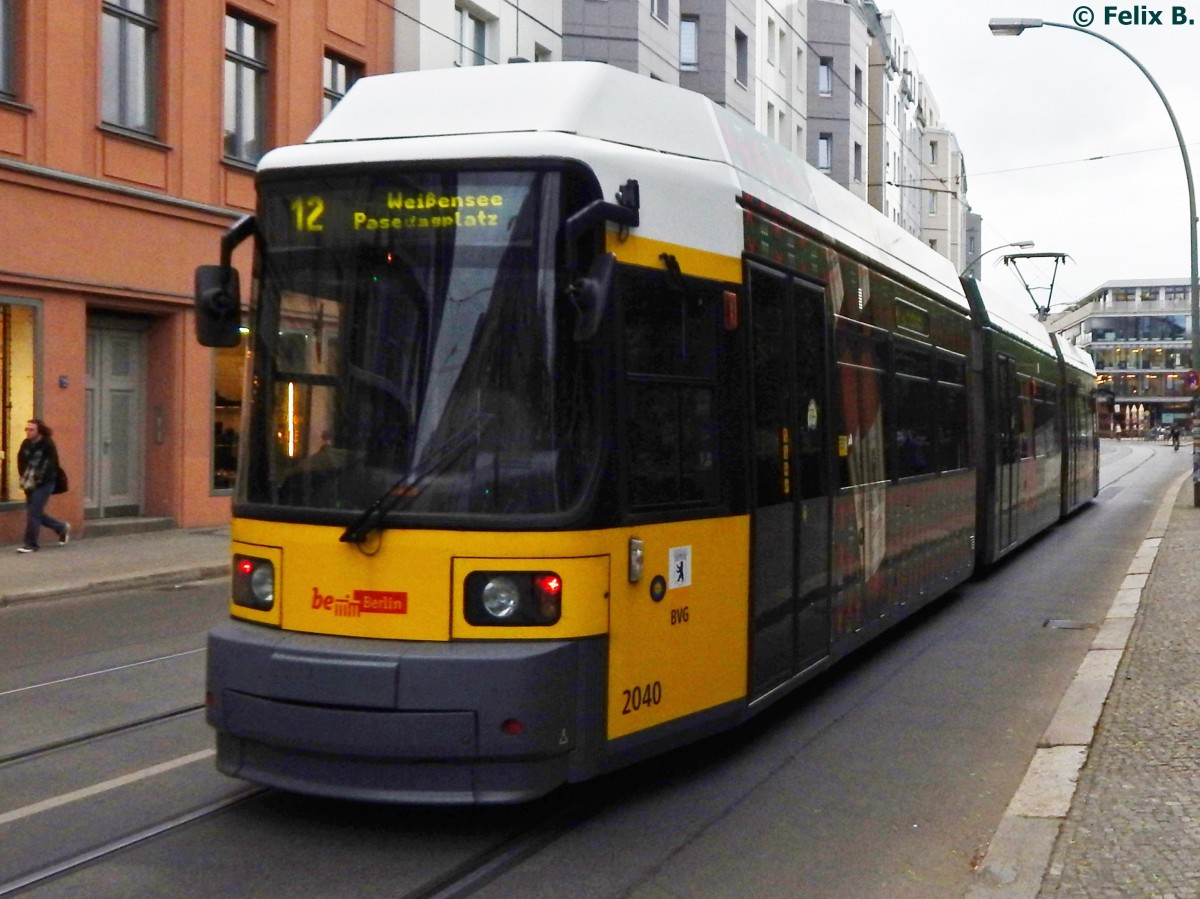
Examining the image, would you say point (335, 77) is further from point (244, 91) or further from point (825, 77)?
point (825, 77)

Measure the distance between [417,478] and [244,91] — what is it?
18.0 m

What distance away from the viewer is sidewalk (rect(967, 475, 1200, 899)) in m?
5.20

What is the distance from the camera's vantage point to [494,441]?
5.62 m

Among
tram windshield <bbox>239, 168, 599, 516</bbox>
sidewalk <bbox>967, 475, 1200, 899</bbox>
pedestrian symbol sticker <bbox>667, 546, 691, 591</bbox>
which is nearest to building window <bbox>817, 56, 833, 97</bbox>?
sidewalk <bbox>967, 475, 1200, 899</bbox>

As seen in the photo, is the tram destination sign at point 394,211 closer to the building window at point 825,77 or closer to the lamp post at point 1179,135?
the lamp post at point 1179,135

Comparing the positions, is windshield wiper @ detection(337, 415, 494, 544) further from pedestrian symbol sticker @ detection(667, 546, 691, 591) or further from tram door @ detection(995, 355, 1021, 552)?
tram door @ detection(995, 355, 1021, 552)

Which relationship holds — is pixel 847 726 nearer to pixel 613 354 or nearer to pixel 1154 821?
pixel 1154 821

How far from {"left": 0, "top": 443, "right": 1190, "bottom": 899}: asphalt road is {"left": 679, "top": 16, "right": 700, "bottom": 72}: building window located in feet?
111

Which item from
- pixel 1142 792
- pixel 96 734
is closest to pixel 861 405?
pixel 1142 792

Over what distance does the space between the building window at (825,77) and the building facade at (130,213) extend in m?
33.5

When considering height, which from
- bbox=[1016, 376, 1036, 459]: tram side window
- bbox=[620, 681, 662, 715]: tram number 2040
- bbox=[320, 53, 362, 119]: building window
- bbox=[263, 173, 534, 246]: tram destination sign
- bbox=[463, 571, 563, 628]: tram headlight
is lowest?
bbox=[620, 681, 662, 715]: tram number 2040

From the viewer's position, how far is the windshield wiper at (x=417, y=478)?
5621 millimetres

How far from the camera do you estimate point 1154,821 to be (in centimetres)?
590

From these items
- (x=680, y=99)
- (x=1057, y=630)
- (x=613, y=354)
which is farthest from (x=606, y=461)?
(x=1057, y=630)
